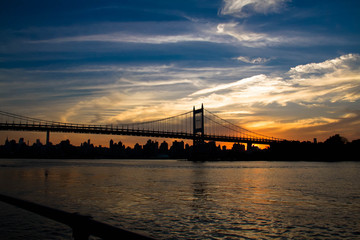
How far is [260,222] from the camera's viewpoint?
10.9 m

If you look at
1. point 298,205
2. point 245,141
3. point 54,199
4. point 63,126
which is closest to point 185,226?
point 298,205

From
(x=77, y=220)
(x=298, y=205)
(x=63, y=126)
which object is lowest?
(x=298, y=205)

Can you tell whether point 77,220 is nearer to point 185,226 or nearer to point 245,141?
point 185,226

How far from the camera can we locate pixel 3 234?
894cm

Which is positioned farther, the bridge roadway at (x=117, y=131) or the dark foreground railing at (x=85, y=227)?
the bridge roadway at (x=117, y=131)

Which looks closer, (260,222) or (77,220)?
(77,220)

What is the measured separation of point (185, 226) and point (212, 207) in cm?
409

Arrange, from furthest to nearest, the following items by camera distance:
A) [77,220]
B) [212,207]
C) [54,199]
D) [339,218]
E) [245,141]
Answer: [245,141] < [54,199] < [212,207] < [339,218] < [77,220]

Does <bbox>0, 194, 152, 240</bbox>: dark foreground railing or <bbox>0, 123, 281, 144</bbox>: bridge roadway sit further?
<bbox>0, 123, 281, 144</bbox>: bridge roadway

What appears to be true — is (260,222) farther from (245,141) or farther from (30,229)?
(245,141)

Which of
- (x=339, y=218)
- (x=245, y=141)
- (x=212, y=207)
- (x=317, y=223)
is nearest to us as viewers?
(x=317, y=223)

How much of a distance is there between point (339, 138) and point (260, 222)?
170 metres

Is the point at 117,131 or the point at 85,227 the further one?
the point at 117,131

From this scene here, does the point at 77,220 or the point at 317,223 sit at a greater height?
the point at 77,220
